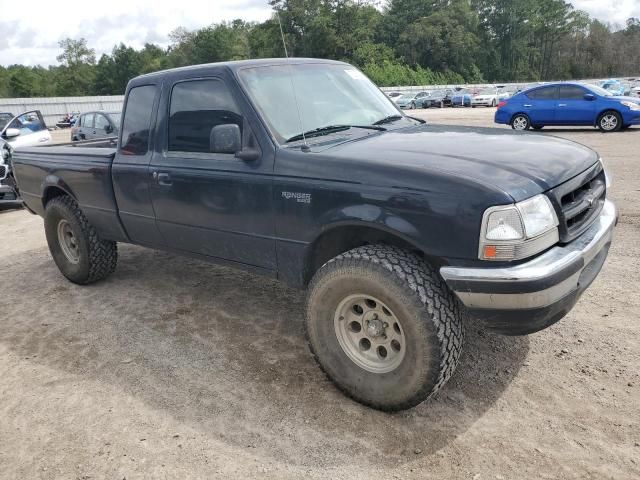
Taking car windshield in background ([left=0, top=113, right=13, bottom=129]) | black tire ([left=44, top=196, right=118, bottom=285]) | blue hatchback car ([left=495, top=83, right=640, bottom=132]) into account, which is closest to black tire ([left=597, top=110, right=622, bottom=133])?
blue hatchback car ([left=495, top=83, right=640, bottom=132])

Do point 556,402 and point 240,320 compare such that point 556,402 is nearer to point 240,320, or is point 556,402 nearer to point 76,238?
point 240,320

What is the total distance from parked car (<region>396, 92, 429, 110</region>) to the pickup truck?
3562 cm

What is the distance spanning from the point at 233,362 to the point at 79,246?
7.91 feet

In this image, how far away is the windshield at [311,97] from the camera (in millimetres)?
3496

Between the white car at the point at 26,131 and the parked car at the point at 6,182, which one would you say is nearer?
the parked car at the point at 6,182

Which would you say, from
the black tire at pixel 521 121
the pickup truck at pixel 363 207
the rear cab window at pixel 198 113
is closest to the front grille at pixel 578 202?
the pickup truck at pixel 363 207

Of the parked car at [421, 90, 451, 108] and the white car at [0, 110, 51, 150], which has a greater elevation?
the white car at [0, 110, 51, 150]

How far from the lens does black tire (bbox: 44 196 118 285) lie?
5074mm

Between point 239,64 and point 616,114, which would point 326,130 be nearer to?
point 239,64

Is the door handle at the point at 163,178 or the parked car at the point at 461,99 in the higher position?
the door handle at the point at 163,178

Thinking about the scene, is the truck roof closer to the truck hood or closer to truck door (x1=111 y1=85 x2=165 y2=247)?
truck door (x1=111 y1=85 x2=165 y2=247)

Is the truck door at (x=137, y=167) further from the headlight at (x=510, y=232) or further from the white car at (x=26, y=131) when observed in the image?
the white car at (x=26, y=131)

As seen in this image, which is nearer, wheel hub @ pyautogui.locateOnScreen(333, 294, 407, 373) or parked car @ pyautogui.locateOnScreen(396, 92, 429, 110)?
wheel hub @ pyautogui.locateOnScreen(333, 294, 407, 373)

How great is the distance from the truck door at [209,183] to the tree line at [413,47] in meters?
62.0
